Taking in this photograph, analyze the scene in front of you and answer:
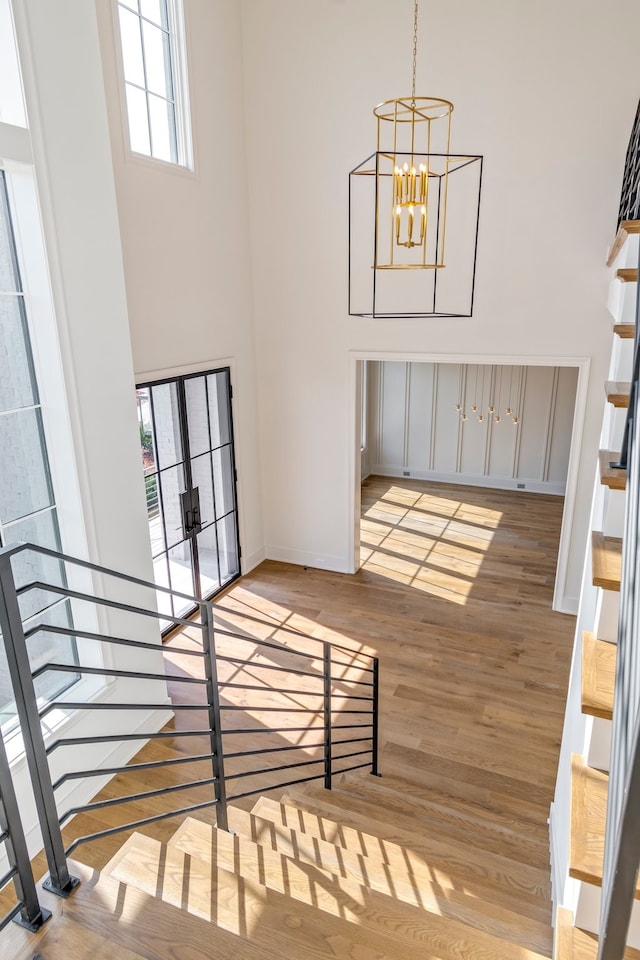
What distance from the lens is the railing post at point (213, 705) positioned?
8.21 feet

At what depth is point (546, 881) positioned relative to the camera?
3.20 m

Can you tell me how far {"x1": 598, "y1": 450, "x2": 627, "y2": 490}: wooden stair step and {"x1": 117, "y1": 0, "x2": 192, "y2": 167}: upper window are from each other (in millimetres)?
4210

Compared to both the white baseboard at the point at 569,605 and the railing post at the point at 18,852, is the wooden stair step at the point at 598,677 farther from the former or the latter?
the white baseboard at the point at 569,605

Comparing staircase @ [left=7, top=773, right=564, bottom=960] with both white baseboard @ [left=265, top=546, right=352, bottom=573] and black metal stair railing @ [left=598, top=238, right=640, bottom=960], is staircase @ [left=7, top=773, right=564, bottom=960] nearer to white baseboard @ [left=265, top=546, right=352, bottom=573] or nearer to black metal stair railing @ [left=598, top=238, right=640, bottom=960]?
black metal stair railing @ [left=598, top=238, right=640, bottom=960]

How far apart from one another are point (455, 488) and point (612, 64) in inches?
243

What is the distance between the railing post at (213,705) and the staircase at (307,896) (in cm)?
24

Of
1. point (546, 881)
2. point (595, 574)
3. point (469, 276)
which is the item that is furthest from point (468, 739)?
point (469, 276)

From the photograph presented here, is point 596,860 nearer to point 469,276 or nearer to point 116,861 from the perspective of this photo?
point 116,861

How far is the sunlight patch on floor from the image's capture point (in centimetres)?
682

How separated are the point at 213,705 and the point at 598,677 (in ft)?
5.21

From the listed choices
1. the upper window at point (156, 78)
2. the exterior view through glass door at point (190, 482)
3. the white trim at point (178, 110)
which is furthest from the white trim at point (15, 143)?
the exterior view through glass door at point (190, 482)

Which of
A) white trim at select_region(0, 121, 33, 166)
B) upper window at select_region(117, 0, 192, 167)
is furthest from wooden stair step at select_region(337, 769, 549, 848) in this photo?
upper window at select_region(117, 0, 192, 167)

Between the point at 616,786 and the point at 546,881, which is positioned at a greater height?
the point at 616,786

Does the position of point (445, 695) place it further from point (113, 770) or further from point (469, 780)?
point (113, 770)
